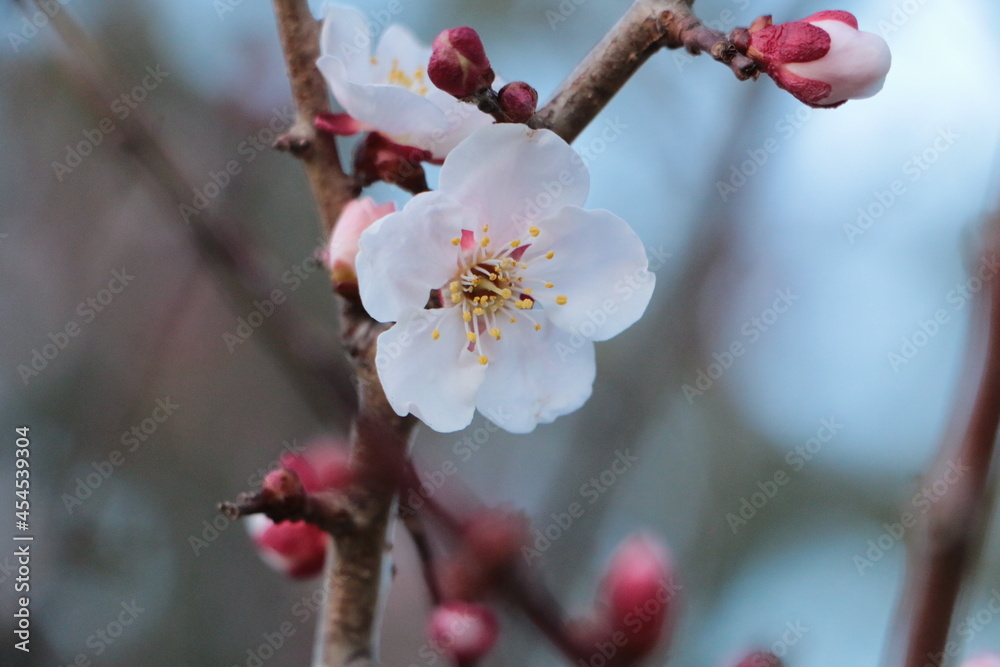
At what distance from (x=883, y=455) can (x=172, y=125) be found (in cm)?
374

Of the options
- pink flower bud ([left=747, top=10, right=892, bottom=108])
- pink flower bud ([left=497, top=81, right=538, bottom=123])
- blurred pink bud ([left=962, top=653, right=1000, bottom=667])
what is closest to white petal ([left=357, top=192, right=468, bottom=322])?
pink flower bud ([left=497, top=81, right=538, bottom=123])

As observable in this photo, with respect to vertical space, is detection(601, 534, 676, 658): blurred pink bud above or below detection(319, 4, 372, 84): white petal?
below

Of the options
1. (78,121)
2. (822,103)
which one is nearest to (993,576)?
(822,103)

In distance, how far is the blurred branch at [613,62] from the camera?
2.41ft

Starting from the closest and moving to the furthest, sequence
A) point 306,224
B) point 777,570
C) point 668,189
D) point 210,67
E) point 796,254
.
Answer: point 796,254 → point 668,189 → point 210,67 → point 777,570 → point 306,224

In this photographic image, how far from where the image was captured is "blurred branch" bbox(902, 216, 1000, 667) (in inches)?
22.5

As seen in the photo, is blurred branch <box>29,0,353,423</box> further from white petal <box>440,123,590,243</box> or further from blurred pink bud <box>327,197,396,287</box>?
white petal <box>440,123,590,243</box>

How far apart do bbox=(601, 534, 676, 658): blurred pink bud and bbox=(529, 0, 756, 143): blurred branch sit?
0.53 m

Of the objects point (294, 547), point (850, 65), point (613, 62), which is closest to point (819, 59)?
point (850, 65)

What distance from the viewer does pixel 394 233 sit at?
817mm

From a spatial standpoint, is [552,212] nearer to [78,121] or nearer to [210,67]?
[210,67]

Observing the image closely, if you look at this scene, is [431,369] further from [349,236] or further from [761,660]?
[761,660]

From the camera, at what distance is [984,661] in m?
0.89

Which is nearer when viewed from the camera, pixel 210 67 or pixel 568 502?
pixel 568 502
